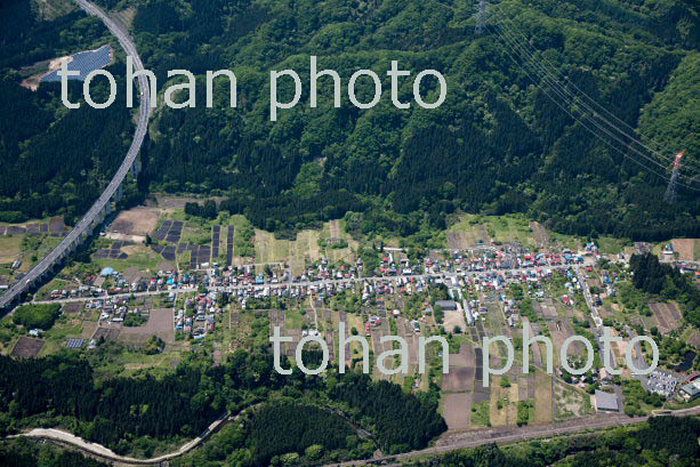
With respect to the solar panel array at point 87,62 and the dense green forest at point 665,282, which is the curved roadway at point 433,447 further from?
the solar panel array at point 87,62

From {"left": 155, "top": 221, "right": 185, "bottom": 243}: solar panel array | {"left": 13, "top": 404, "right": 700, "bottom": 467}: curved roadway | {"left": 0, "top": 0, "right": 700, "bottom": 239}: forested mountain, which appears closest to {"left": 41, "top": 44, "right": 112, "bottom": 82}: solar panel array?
{"left": 0, "top": 0, "right": 700, "bottom": 239}: forested mountain

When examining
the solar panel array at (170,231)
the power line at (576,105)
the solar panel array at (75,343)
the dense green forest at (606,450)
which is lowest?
the dense green forest at (606,450)

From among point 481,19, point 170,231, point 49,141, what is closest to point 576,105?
point 481,19

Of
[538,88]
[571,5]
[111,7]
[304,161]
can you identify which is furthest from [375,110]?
[111,7]

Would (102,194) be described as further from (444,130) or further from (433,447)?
(433,447)

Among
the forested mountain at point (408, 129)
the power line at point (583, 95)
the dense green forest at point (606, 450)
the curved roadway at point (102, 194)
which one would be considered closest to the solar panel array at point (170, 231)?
the forested mountain at point (408, 129)
